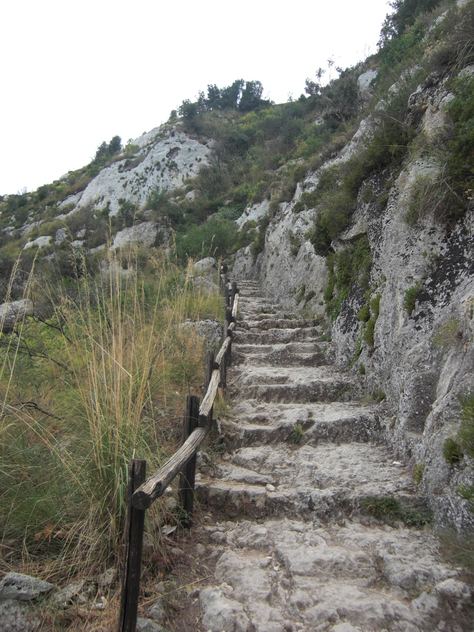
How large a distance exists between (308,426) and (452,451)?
1.76 meters

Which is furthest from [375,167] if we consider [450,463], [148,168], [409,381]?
[148,168]

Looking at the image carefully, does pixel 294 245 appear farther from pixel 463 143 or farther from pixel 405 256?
pixel 463 143

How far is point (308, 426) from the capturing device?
4.17m

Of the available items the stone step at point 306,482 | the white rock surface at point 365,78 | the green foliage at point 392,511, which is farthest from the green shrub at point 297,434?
the white rock surface at point 365,78

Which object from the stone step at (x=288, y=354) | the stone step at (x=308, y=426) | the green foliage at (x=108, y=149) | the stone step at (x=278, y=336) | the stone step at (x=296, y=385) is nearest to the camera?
the stone step at (x=308, y=426)

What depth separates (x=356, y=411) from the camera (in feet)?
14.0

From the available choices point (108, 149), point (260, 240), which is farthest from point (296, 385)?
point (108, 149)

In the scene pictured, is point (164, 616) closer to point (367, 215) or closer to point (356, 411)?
point (356, 411)

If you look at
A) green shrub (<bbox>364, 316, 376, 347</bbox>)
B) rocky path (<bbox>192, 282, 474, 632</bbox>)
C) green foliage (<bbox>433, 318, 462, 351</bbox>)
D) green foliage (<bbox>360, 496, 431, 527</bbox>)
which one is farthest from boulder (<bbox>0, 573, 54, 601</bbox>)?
green shrub (<bbox>364, 316, 376, 347</bbox>)

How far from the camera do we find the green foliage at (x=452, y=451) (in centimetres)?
252

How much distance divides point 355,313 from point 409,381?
2.02 m

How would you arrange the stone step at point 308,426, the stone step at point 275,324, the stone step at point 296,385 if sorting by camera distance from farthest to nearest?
Result: the stone step at point 275,324, the stone step at point 296,385, the stone step at point 308,426

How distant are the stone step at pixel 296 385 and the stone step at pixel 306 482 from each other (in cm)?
94

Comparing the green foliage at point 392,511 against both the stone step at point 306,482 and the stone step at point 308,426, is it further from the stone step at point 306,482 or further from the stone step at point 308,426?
the stone step at point 308,426
